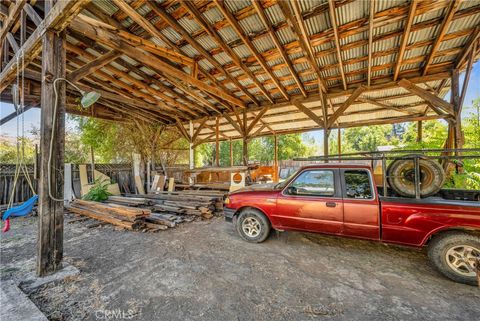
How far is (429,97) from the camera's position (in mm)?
5617

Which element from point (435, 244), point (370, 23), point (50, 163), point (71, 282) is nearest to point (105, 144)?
point (50, 163)

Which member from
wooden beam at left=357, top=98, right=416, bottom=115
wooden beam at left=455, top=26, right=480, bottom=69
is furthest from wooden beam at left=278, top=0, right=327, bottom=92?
wooden beam at left=357, top=98, right=416, bottom=115

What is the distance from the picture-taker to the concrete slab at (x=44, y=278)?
243cm

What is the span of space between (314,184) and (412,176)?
1.57m

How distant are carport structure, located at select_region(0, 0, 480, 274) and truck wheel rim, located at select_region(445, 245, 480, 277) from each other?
399 centimetres

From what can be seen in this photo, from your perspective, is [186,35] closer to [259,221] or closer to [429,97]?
[259,221]

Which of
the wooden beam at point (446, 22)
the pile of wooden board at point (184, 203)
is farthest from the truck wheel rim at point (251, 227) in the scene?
the wooden beam at point (446, 22)

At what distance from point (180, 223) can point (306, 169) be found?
3.67m

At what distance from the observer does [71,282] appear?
2551 millimetres

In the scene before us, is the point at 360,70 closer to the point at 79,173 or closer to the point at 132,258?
the point at 132,258

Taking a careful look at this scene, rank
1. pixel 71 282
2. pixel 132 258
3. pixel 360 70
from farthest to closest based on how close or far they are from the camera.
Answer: pixel 360 70, pixel 132 258, pixel 71 282

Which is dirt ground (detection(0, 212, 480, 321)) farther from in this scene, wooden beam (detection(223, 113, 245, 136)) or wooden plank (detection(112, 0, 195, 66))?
wooden beam (detection(223, 113, 245, 136))

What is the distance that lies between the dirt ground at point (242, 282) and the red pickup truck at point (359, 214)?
365mm

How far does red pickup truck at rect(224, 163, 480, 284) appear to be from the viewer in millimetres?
2576
